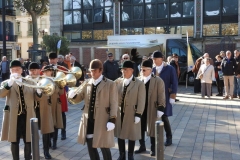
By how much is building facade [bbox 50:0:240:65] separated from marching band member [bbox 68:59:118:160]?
1897 cm

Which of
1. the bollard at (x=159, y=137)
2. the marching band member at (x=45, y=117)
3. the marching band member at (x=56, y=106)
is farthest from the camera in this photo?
the marching band member at (x=56, y=106)

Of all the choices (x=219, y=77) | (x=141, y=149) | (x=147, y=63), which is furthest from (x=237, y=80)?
(x=147, y=63)

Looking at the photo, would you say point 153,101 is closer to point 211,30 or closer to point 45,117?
point 45,117

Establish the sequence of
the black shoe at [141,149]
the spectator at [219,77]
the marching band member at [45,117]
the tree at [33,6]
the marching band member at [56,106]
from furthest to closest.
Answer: the tree at [33,6] < the spectator at [219,77] < the marching band member at [56,106] < the black shoe at [141,149] < the marching band member at [45,117]

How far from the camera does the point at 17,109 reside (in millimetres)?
5562

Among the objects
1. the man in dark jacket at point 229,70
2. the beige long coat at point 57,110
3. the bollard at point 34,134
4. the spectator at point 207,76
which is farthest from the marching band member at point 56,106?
the man in dark jacket at point 229,70

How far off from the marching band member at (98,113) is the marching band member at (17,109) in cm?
86

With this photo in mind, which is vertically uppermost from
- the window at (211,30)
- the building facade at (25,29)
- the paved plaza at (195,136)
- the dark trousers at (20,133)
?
the building facade at (25,29)

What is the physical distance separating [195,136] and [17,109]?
416 centimetres

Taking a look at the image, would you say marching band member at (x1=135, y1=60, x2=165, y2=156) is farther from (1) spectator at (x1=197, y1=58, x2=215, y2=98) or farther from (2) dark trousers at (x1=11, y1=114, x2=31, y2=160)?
(1) spectator at (x1=197, y1=58, x2=215, y2=98)

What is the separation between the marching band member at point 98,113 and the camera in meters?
5.05

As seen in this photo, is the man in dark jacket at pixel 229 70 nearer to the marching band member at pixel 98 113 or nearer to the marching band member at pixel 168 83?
the marching band member at pixel 168 83

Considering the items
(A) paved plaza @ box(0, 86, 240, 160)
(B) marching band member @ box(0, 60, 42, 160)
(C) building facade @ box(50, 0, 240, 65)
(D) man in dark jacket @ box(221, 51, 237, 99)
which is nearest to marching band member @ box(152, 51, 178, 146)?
(A) paved plaza @ box(0, 86, 240, 160)

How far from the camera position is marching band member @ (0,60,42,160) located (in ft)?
18.1
